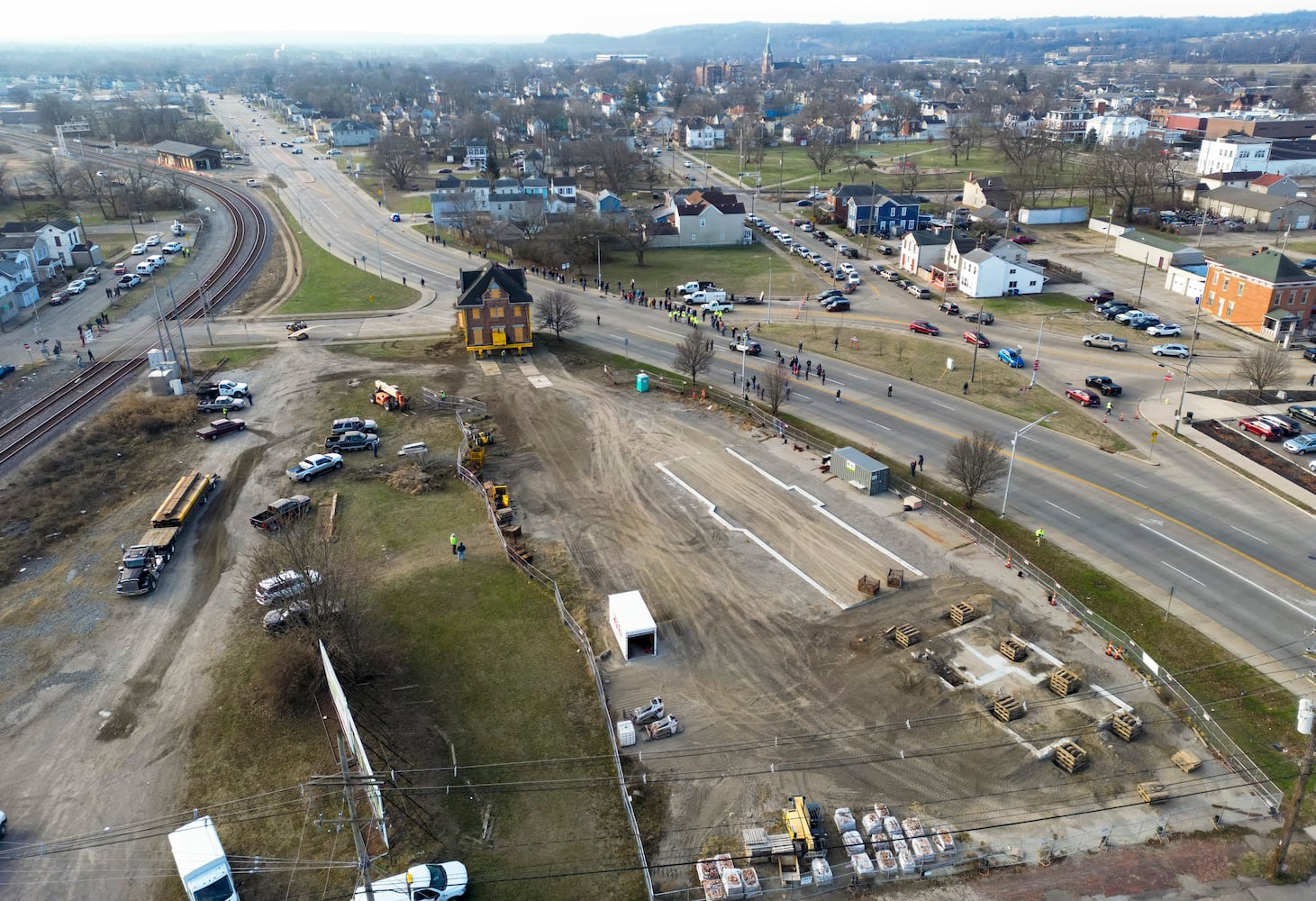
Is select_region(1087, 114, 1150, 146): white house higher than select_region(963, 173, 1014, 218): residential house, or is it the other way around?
select_region(1087, 114, 1150, 146): white house

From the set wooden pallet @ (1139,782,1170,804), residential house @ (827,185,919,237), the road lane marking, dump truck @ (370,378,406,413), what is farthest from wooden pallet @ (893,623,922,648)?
residential house @ (827,185,919,237)

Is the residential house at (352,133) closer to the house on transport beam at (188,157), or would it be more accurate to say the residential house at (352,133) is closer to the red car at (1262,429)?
the house on transport beam at (188,157)

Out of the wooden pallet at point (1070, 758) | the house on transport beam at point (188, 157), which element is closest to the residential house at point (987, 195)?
the wooden pallet at point (1070, 758)

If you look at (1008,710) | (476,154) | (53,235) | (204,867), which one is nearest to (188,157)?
(476,154)

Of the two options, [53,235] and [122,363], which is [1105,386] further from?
[53,235]

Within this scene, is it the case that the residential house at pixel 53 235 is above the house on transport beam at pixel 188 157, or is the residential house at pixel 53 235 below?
below

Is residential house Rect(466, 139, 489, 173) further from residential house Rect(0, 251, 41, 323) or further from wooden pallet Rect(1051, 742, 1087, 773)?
wooden pallet Rect(1051, 742, 1087, 773)
